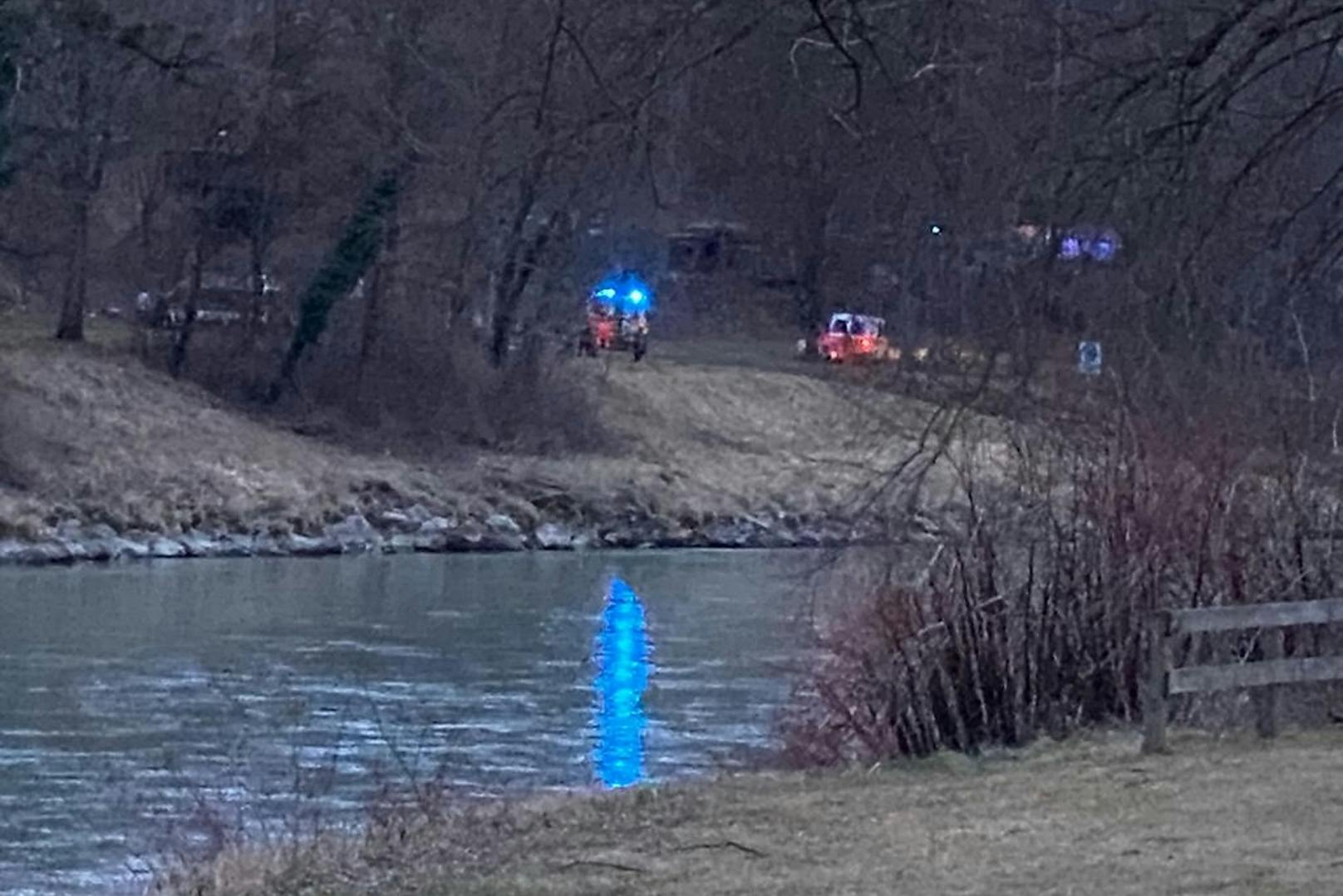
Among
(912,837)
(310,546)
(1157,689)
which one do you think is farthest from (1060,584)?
(310,546)

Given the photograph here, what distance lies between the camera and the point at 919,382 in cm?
1853

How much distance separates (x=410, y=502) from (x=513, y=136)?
3853 centimetres

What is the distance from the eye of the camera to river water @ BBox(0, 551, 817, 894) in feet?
66.9

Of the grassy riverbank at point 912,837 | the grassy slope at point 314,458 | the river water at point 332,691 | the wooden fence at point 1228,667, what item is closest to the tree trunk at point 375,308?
the grassy slope at point 314,458

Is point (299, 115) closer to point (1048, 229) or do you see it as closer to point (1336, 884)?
point (1048, 229)

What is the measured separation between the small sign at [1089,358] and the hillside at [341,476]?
2119 cm

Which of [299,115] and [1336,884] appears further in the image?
[299,115]

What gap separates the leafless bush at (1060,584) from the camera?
18703 mm

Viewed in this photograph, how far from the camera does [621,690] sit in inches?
1077

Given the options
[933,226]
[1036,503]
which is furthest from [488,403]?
[933,226]

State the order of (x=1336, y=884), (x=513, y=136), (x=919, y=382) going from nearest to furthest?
1. (x=513, y=136)
2. (x=1336, y=884)
3. (x=919, y=382)

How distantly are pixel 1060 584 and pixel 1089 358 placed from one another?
62.6 inches

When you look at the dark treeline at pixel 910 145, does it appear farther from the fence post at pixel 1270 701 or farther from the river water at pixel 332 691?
the river water at pixel 332 691

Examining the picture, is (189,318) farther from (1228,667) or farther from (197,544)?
(1228,667)
